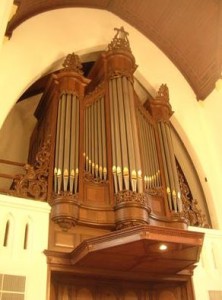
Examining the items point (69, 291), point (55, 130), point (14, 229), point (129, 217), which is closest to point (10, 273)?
point (14, 229)

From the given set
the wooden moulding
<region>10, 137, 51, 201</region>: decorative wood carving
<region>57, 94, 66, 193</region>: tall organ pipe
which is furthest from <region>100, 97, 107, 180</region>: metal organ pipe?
the wooden moulding

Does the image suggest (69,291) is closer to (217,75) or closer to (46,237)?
(46,237)

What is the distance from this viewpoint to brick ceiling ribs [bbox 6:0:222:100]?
27.8 ft

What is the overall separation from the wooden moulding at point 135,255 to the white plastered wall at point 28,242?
0.18 m

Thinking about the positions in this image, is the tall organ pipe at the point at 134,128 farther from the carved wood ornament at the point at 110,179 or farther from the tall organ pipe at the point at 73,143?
the tall organ pipe at the point at 73,143

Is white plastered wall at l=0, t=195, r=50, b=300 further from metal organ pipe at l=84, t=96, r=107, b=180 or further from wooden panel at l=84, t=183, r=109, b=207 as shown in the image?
metal organ pipe at l=84, t=96, r=107, b=180

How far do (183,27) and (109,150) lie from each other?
4087 mm

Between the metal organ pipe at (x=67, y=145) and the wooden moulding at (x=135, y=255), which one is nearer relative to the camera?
the wooden moulding at (x=135, y=255)

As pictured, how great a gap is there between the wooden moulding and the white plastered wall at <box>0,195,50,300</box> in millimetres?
184

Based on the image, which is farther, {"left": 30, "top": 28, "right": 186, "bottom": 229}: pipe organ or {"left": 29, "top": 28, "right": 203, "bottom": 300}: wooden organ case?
{"left": 30, "top": 28, "right": 186, "bottom": 229}: pipe organ

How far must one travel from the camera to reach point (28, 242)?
17.7ft

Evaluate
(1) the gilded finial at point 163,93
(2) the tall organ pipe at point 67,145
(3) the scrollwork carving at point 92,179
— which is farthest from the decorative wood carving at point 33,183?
(1) the gilded finial at point 163,93

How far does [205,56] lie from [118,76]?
8.22 feet

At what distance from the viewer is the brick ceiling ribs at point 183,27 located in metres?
8.46
